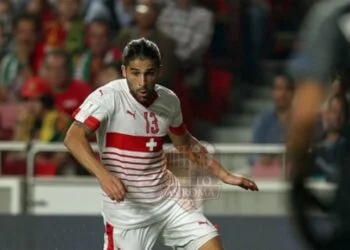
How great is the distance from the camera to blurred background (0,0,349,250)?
929 centimetres

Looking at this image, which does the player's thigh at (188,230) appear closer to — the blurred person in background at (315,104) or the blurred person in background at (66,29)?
the blurred person in background at (315,104)

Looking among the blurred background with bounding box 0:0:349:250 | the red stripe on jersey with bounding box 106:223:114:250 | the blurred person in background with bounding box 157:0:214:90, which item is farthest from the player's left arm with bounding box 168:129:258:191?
the blurred person in background with bounding box 157:0:214:90

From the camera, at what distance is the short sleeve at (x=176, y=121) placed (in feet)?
23.5

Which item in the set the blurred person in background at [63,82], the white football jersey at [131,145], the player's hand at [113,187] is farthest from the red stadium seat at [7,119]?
the player's hand at [113,187]

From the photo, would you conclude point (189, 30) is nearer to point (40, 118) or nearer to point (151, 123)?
point (40, 118)

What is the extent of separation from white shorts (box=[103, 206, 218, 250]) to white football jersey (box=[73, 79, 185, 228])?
45 mm

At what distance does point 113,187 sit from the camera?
6391mm

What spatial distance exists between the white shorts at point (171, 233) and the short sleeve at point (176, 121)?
0.43 metres

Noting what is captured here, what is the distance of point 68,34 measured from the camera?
1148cm

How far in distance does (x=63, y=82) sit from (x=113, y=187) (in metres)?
4.57

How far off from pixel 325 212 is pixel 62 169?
586 cm

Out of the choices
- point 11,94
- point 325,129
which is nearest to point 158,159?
point 325,129

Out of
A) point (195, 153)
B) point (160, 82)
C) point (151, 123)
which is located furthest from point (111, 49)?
point (151, 123)

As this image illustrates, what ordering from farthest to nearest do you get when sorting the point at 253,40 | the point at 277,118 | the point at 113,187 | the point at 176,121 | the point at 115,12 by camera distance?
the point at 115,12 → the point at 253,40 → the point at 277,118 → the point at 176,121 → the point at 113,187
